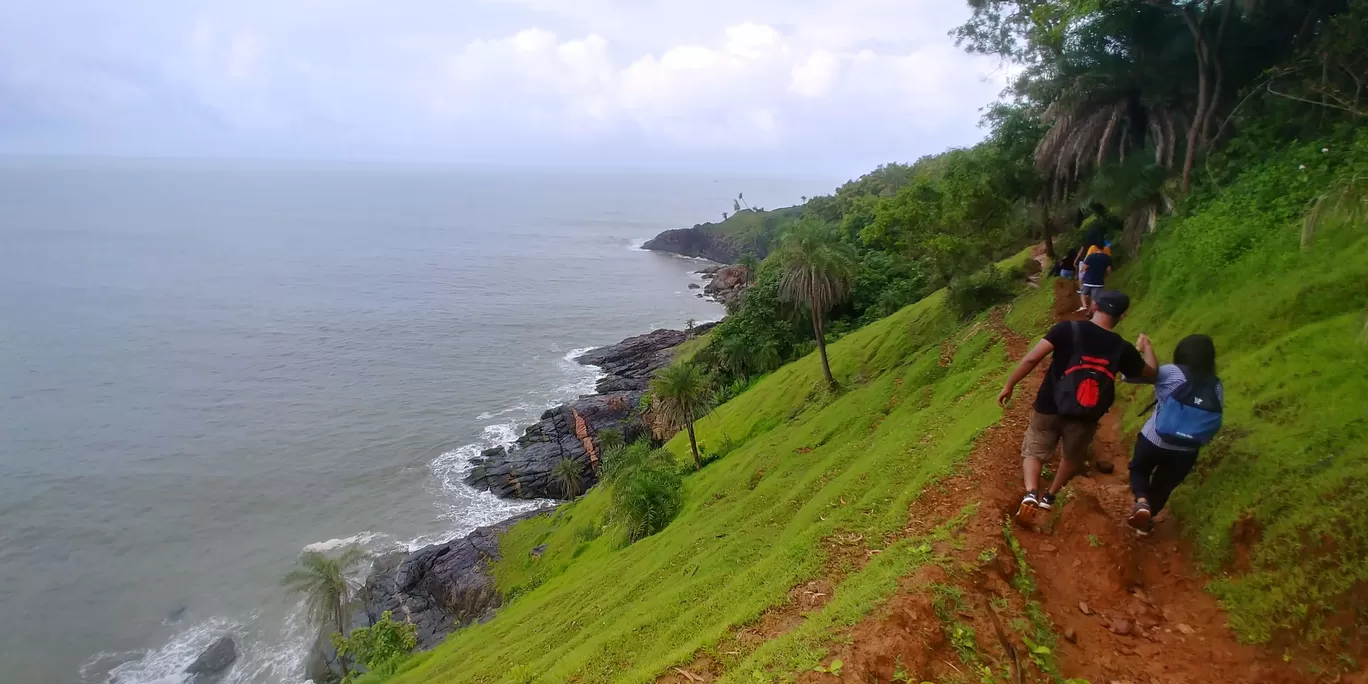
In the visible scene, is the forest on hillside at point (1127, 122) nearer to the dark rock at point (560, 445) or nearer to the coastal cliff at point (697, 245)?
the dark rock at point (560, 445)

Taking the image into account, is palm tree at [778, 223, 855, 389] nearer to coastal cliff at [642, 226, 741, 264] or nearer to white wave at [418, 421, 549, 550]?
white wave at [418, 421, 549, 550]

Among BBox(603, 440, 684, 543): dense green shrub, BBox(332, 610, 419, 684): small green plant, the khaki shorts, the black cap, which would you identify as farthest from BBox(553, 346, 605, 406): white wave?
the black cap

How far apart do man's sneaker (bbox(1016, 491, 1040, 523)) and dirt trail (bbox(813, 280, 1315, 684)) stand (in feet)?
0.53

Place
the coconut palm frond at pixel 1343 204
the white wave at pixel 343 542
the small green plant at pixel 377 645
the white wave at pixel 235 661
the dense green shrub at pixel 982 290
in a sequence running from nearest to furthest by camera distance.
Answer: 1. the coconut palm frond at pixel 1343 204
2. the dense green shrub at pixel 982 290
3. the small green plant at pixel 377 645
4. the white wave at pixel 235 661
5. the white wave at pixel 343 542

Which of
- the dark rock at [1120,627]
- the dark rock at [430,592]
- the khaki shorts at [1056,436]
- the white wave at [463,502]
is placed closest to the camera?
the dark rock at [1120,627]

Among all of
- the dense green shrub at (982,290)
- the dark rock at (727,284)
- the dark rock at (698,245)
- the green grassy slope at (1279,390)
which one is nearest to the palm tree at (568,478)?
the dense green shrub at (982,290)

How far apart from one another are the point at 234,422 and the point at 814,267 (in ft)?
167

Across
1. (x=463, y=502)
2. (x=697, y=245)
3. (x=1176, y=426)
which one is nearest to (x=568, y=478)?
(x=463, y=502)

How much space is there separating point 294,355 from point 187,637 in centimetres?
4386

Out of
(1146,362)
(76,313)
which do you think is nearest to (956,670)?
(1146,362)

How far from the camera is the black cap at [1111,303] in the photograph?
7.47 meters

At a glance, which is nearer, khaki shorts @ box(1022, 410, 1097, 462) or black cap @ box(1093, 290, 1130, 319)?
black cap @ box(1093, 290, 1130, 319)

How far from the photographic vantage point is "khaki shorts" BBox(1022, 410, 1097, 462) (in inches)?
313

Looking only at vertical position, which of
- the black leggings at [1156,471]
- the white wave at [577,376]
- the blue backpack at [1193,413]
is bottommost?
the white wave at [577,376]
